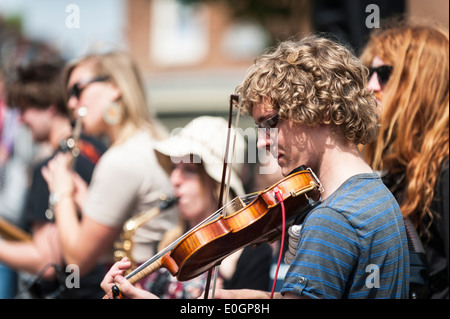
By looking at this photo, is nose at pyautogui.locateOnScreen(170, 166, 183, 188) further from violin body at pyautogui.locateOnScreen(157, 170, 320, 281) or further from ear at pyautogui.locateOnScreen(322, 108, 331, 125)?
ear at pyautogui.locateOnScreen(322, 108, 331, 125)

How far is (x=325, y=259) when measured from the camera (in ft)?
5.51

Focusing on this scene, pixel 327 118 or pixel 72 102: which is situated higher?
pixel 327 118

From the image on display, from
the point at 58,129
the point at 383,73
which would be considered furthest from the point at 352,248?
the point at 58,129

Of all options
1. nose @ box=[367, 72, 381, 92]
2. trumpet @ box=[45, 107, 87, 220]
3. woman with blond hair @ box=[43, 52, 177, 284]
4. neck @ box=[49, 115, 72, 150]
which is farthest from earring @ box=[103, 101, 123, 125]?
nose @ box=[367, 72, 381, 92]

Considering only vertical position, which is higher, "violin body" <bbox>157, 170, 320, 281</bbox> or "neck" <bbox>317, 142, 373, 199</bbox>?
"neck" <bbox>317, 142, 373, 199</bbox>

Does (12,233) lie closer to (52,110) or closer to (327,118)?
(52,110)

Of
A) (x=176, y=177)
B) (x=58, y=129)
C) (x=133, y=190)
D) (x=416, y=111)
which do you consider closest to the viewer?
(x=416, y=111)

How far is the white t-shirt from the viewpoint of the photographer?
3.24 m

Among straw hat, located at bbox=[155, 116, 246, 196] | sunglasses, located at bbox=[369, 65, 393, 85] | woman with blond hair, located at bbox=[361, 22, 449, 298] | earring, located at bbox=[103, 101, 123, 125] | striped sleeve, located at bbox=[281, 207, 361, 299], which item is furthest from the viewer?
earring, located at bbox=[103, 101, 123, 125]

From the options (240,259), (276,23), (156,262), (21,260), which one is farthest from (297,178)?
(276,23)

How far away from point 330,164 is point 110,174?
1.66 meters

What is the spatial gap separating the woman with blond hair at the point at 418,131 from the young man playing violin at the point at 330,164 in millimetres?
618
